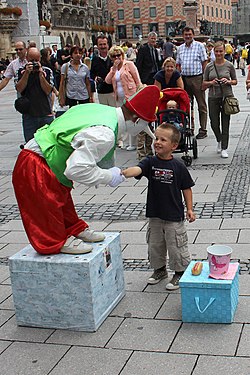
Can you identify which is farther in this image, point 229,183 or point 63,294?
point 229,183

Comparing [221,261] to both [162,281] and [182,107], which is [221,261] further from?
[182,107]

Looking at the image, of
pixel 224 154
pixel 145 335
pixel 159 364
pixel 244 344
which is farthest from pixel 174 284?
pixel 224 154

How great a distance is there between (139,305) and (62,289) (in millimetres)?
685

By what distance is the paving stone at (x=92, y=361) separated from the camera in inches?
153

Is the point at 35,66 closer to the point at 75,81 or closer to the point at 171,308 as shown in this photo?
the point at 75,81

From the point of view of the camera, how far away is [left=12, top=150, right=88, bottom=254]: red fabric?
172 inches

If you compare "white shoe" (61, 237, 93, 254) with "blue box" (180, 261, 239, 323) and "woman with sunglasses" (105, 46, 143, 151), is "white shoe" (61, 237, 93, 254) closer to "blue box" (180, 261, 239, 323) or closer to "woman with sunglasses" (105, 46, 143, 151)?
"blue box" (180, 261, 239, 323)

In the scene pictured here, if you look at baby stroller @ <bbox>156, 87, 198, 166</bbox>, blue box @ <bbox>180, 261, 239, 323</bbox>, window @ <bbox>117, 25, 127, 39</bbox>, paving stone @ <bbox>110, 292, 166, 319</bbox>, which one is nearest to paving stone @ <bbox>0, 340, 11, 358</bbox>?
A: paving stone @ <bbox>110, 292, 166, 319</bbox>

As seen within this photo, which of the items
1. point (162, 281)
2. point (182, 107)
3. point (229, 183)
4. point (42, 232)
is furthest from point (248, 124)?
point (42, 232)

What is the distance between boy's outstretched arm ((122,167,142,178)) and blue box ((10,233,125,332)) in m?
0.57

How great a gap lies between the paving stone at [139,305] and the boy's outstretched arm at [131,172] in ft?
3.19

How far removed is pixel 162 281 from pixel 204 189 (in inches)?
116

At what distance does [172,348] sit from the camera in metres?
4.07

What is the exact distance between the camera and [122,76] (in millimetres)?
9977
